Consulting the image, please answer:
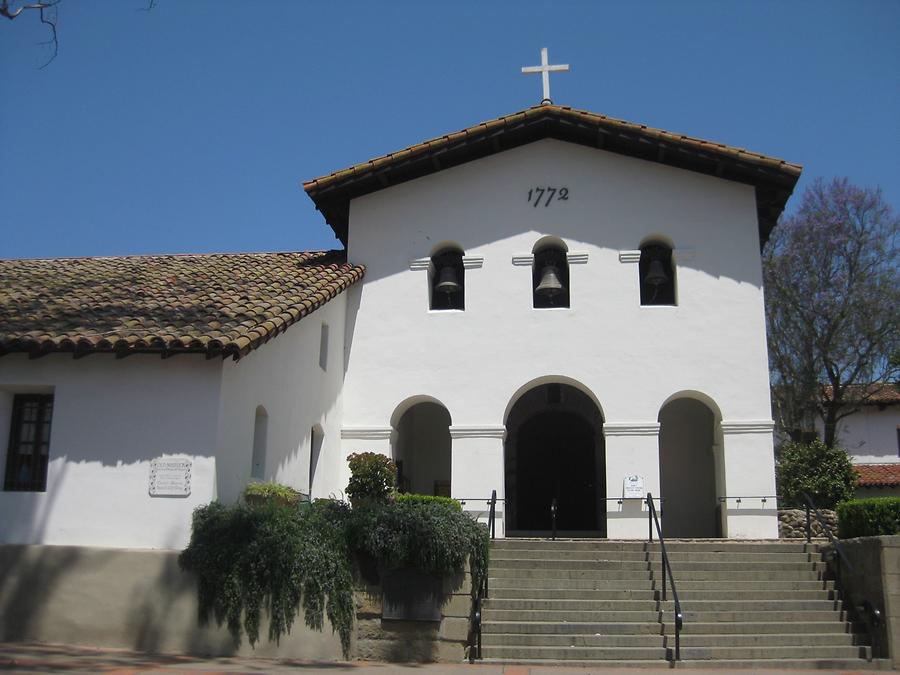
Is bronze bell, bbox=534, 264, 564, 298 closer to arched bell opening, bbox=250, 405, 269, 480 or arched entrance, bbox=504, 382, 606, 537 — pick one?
arched entrance, bbox=504, 382, 606, 537

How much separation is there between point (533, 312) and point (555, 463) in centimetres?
375

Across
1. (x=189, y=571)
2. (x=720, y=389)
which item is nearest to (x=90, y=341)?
(x=189, y=571)

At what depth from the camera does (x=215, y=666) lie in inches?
418

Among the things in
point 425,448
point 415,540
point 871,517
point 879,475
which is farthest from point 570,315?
point 879,475

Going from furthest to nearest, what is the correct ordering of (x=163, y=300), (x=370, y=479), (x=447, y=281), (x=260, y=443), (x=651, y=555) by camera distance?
(x=447, y=281), (x=370, y=479), (x=163, y=300), (x=260, y=443), (x=651, y=555)

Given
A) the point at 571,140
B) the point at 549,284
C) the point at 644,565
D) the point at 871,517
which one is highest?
the point at 571,140

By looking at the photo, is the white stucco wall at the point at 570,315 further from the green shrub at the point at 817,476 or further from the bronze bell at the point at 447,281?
the green shrub at the point at 817,476

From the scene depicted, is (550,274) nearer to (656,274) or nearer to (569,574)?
(656,274)

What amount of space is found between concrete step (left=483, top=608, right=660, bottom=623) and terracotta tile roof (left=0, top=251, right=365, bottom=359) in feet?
16.2

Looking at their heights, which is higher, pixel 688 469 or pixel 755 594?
pixel 688 469

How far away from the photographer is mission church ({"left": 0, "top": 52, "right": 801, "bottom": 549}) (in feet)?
53.2

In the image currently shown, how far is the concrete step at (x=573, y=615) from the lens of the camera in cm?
1223

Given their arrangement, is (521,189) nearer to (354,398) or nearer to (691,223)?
(691,223)

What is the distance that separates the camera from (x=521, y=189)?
59.0ft
